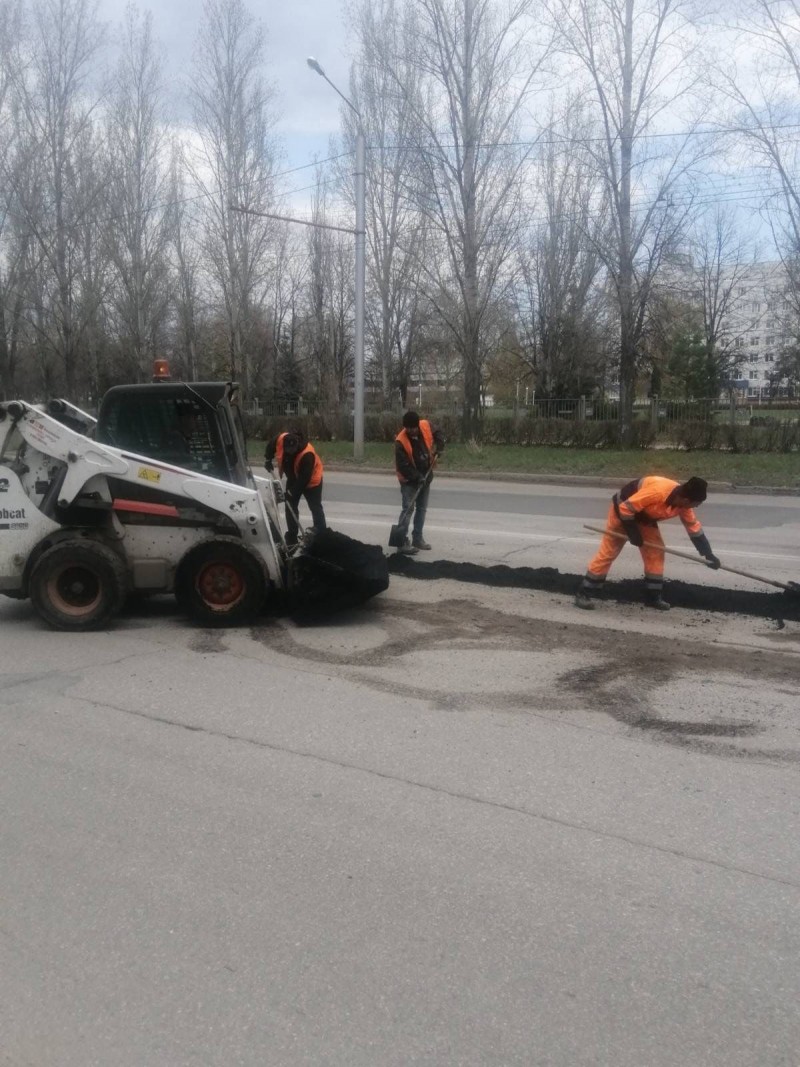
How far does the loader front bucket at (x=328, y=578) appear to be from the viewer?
764 cm

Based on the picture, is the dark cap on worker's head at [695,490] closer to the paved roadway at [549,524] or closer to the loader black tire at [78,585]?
the paved roadway at [549,524]

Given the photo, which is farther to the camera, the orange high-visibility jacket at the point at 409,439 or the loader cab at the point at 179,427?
the orange high-visibility jacket at the point at 409,439

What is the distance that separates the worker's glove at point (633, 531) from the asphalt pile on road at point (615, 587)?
25.8 inches

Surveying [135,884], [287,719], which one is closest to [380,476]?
[287,719]

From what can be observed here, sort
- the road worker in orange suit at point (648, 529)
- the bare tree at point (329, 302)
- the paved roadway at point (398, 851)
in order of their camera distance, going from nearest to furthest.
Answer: the paved roadway at point (398, 851) < the road worker in orange suit at point (648, 529) < the bare tree at point (329, 302)

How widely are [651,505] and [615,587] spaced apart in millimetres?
1068

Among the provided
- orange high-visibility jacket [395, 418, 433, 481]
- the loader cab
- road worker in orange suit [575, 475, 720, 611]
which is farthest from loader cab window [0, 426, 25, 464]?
road worker in orange suit [575, 475, 720, 611]

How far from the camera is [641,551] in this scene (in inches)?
329

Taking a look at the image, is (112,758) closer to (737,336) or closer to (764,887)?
(764,887)

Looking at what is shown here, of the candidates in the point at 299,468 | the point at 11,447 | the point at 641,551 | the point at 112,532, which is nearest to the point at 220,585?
the point at 112,532

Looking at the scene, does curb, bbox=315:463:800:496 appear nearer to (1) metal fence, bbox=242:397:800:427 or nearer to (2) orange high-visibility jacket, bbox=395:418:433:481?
(1) metal fence, bbox=242:397:800:427

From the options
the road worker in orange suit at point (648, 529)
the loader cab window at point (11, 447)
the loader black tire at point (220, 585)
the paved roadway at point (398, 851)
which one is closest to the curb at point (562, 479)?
the road worker in orange suit at point (648, 529)

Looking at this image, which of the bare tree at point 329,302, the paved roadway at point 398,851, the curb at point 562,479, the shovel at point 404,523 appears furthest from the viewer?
the bare tree at point 329,302

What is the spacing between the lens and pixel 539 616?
8078mm
